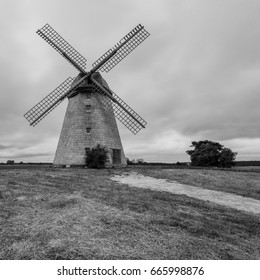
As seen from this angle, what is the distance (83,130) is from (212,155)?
24.2 meters

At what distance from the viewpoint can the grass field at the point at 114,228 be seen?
5.14m

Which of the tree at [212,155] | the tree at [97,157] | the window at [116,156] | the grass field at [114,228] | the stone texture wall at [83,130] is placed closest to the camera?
the grass field at [114,228]

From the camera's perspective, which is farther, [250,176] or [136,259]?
[250,176]

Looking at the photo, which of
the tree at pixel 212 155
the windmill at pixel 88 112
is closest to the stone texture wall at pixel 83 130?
the windmill at pixel 88 112

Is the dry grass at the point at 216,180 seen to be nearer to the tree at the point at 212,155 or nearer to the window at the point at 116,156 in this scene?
the window at the point at 116,156

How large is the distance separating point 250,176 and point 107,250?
76.6 ft

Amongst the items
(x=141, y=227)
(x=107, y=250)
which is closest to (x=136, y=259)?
(x=107, y=250)

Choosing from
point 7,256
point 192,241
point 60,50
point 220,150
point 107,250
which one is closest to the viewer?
point 7,256

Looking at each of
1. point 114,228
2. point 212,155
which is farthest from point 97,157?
point 212,155

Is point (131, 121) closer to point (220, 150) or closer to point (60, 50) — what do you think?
point (60, 50)

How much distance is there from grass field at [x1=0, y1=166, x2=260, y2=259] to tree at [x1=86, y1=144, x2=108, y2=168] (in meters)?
11.6

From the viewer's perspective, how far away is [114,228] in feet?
21.3

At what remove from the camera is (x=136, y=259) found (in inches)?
195

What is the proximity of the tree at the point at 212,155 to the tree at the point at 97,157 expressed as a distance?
74.9 ft
